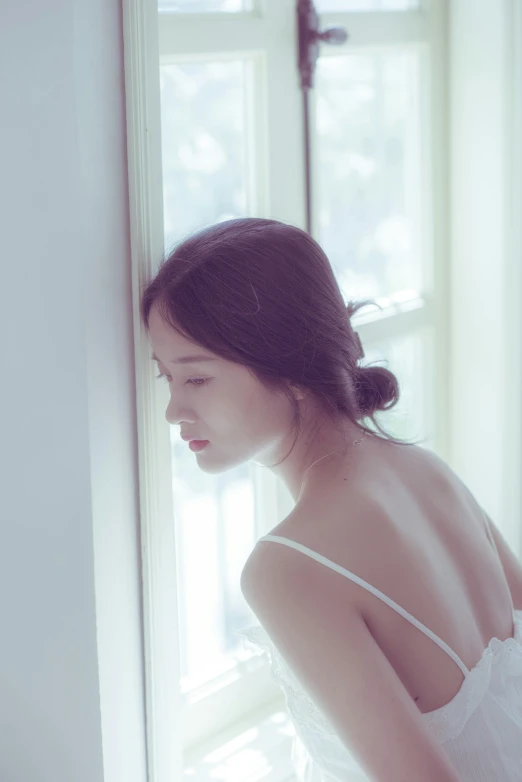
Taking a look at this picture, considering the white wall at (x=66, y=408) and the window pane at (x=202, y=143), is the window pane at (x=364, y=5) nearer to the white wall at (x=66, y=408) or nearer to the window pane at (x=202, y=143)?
the window pane at (x=202, y=143)

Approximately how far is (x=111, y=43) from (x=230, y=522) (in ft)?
2.90

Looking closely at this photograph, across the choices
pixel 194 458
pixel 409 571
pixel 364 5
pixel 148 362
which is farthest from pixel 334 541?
pixel 364 5

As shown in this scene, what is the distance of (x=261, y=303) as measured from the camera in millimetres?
1110

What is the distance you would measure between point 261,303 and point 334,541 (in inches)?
12.7

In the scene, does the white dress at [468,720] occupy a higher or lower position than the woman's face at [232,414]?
lower

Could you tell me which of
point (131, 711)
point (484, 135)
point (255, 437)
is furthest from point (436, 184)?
point (131, 711)

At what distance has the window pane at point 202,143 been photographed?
55.0 inches

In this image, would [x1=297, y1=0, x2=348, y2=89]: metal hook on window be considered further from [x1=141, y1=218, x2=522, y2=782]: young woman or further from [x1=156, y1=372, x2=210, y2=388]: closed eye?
[x1=156, y1=372, x2=210, y2=388]: closed eye

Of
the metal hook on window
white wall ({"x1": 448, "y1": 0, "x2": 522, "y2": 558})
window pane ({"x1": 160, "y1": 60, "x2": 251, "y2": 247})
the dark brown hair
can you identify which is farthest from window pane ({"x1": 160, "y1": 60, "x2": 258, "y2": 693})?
white wall ({"x1": 448, "y1": 0, "x2": 522, "y2": 558})

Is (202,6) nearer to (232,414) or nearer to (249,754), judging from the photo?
(232,414)

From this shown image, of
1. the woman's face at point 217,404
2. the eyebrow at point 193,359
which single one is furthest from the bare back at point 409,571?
the eyebrow at point 193,359

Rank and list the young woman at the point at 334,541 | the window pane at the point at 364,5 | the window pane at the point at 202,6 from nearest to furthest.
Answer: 1. the young woman at the point at 334,541
2. the window pane at the point at 202,6
3. the window pane at the point at 364,5

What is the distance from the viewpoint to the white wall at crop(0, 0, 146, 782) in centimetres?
104

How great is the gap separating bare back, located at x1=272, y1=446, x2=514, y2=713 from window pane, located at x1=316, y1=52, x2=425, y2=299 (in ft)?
2.16
